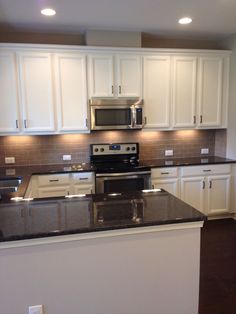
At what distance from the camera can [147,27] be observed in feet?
11.8

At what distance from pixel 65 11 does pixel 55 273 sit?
2.70 meters

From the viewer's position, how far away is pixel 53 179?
3.55 meters

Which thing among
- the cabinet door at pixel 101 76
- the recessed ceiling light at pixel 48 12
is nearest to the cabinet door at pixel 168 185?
the cabinet door at pixel 101 76

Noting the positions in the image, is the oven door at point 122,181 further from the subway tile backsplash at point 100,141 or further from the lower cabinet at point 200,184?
the subway tile backsplash at point 100,141

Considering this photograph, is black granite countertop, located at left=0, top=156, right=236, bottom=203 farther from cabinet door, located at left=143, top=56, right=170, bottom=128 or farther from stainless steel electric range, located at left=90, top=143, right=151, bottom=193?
cabinet door, located at left=143, top=56, right=170, bottom=128

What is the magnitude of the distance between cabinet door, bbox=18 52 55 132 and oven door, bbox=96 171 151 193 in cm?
99

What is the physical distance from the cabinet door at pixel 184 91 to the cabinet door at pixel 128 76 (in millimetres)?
568

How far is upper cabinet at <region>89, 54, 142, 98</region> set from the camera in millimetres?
3688

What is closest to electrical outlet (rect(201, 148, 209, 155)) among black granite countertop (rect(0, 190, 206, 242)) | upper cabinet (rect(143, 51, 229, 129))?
upper cabinet (rect(143, 51, 229, 129))

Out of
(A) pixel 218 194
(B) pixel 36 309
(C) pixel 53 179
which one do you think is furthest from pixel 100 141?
(B) pixel 36 309

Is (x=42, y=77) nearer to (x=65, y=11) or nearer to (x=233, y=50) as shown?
(x=65, y=11)

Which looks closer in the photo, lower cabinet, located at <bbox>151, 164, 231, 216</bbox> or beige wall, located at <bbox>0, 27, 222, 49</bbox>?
beige wall, located at <bbox>0, 27, 222, 49</bbox>

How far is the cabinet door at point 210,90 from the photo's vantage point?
407 centimetres

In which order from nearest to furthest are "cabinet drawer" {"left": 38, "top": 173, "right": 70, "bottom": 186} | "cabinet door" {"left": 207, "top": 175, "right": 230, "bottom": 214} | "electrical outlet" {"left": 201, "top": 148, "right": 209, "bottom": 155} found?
"cabinet drawer" {"left": 38, "top": 173, "right": 70, "bottom": 186}, "cabinet door" {"left": 207, "top": 175, "right": 230, "bottom": 214}, "electrical outlet" {"left": 201, "top": 148, "right": 209, "bottom": 155}
